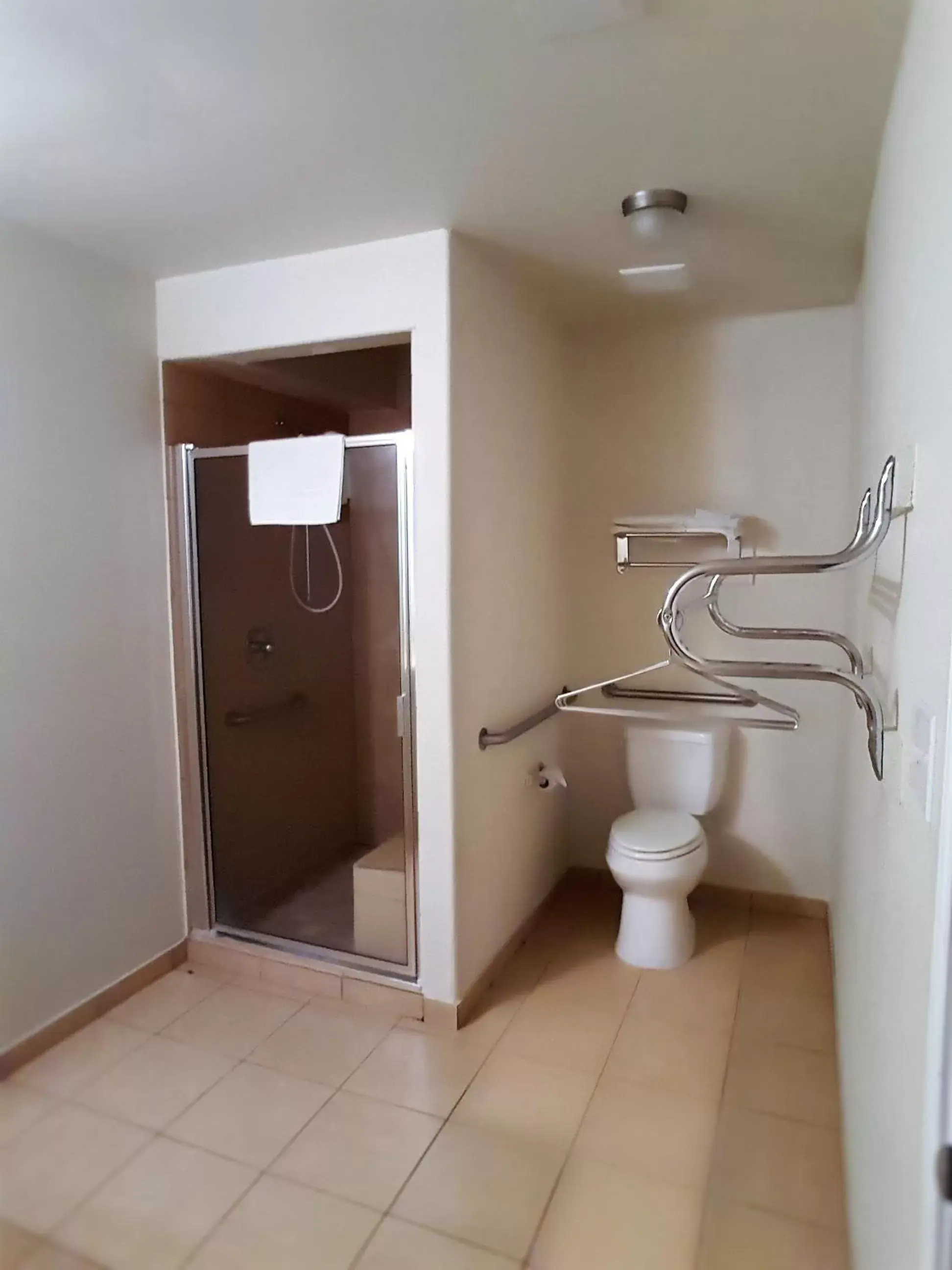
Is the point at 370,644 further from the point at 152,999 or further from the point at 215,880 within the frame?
the point at 152,999

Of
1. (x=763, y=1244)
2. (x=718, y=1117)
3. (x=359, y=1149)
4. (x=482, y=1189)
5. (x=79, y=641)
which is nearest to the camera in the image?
(x=763, y=1244)

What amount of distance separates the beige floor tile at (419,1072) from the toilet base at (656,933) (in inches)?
27.5

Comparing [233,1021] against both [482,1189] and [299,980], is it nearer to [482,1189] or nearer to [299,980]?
[299,980]

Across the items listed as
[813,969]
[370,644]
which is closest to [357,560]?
[370,644]

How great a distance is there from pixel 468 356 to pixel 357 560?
1.07 metres

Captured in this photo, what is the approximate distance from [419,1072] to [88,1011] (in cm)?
101

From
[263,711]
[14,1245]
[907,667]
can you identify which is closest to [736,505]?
[263,711]

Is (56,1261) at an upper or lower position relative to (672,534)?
lower

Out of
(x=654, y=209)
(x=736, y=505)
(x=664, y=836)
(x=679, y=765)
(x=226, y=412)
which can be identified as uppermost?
(x=654, y=209)

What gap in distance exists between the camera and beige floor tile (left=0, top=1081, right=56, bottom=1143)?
2020mm

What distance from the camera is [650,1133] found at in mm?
2002

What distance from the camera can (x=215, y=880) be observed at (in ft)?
9.37

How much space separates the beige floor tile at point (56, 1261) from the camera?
64.2 inches

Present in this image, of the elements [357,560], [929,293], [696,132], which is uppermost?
[696,132]
